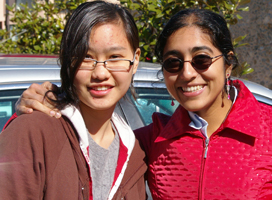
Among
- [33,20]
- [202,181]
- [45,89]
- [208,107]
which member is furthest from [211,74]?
[33,20]

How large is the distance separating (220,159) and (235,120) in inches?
8.4

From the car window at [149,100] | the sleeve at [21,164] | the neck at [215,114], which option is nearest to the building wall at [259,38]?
the car window at [149,100]

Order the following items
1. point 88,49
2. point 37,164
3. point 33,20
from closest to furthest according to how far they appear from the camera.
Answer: point 37,164 < point 88,49 < point 33,20

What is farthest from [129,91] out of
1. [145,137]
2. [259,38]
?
[259,38]

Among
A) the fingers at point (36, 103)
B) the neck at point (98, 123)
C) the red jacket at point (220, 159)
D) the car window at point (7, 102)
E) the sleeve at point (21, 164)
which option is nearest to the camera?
the sleeve at point (21, 164)

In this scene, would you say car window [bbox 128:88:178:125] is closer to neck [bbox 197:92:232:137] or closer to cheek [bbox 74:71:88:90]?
neck [bbox 197:92:232:137]

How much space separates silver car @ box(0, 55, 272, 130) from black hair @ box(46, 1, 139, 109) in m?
0.33

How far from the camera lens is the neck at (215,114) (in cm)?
166

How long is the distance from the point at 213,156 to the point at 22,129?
3.00 ft

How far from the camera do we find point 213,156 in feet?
5.07

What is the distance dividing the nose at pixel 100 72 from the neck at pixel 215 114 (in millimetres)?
604

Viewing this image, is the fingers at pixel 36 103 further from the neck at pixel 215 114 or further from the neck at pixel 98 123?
the neck at pixel 215 114

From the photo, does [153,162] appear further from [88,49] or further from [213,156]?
[88,49]

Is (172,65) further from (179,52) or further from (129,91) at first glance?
(129,91)
